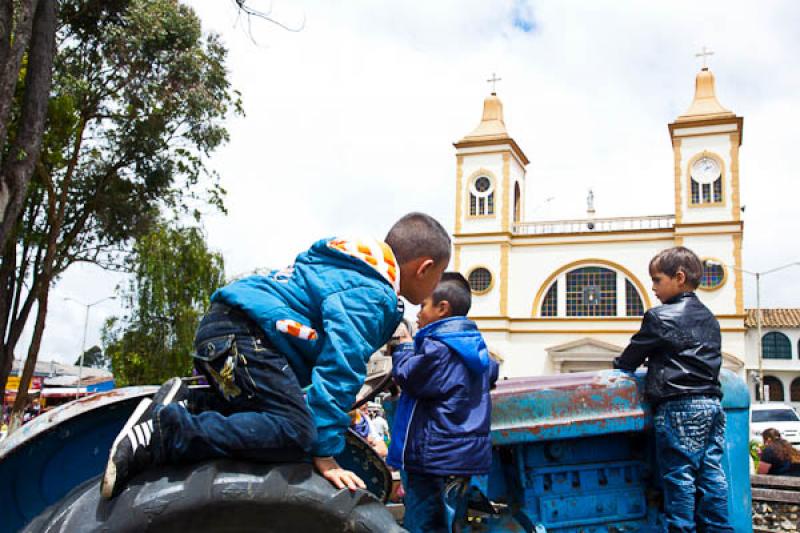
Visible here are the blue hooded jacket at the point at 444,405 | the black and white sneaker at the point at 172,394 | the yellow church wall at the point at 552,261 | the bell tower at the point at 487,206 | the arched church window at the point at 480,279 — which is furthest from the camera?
the arched church window at the point at 480,279

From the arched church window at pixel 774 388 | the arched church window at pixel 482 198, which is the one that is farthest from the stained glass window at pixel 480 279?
the arched church window at pixel 774 388

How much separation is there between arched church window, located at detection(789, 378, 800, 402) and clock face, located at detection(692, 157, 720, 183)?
57.0 feet

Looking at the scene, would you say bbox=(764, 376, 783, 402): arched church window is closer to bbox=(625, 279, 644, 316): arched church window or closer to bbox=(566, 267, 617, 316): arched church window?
bbox=(625, 279, 644, 316): arched church window

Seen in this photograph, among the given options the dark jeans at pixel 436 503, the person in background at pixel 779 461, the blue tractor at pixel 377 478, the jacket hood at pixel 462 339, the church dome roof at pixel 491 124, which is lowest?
the person in background at pixel 779 461

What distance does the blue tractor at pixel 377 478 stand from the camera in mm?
1577

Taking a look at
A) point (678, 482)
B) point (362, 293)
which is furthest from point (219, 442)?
point (678, 482)

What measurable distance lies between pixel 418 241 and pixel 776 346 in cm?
5001

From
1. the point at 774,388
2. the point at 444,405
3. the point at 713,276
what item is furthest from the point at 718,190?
the point at 444,405

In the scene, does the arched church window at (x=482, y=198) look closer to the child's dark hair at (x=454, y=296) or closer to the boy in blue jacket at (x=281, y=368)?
the child's dark hair at (x=454, y=296)

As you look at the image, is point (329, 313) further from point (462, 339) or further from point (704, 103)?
point (704, 103)

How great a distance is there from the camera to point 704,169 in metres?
37.6

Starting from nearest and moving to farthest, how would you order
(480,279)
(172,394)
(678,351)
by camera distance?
(172,394), (678,351), (480,279)

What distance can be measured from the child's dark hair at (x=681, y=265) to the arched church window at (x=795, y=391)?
49.1 meters

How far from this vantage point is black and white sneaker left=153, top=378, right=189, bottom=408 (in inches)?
70.3
